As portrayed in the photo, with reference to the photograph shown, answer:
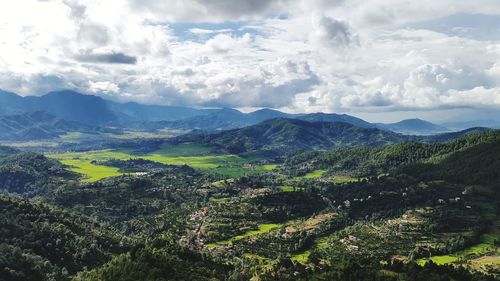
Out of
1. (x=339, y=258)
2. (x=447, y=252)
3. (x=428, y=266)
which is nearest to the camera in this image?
(x=428, y=266)

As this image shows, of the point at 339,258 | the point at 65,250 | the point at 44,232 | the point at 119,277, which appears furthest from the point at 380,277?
the point at 44,232

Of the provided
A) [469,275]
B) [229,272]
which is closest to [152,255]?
[229,272]

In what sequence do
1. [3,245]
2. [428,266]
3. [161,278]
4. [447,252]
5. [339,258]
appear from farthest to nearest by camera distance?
[447,252] < [339,258] < [3,245] < [428,266] < [161,278]

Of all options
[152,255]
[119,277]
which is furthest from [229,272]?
[119,277]

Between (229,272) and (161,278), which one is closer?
(161,278)

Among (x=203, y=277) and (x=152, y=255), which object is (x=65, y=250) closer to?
(x=152, y=255)

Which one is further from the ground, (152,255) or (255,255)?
(152,255)

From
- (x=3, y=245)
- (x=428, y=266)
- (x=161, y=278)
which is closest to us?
(x=161, y=278)

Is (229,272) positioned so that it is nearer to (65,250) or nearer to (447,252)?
(65,250)

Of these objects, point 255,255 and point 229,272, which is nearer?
point 229,272
